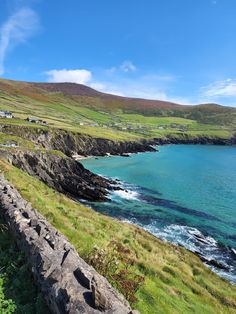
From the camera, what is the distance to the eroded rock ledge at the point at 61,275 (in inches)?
414

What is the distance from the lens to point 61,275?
39.2 feet

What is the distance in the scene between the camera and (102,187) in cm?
7312

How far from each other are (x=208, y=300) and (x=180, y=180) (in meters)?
71.8

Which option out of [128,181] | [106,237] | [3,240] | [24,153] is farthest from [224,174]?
[3,240]

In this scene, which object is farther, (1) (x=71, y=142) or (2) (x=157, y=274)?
(1) (x=71, y=142)

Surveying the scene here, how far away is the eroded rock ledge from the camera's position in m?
10.5

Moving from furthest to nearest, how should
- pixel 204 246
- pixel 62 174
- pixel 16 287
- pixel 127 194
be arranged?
pixel 62 174 → pixel 127 194 → pixel 204 246 → pixel 16 287

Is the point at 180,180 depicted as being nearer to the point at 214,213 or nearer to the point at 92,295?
the point at 214,213

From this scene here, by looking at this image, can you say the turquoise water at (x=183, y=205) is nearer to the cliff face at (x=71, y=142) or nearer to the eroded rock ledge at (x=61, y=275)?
the cliff face at (x=71, y=142)

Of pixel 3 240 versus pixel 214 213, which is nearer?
pixel 3 240

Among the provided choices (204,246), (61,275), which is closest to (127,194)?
(204,246)

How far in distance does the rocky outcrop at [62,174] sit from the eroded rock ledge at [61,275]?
46.2 metres

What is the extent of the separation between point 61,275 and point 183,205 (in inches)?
2130

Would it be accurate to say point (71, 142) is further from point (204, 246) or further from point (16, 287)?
point (16, 287)
